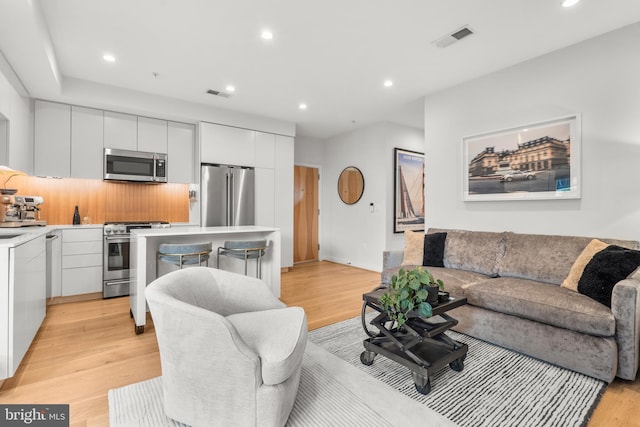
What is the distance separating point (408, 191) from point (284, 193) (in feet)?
7.48

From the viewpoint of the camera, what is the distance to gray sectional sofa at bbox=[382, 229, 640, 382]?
6.48 ft

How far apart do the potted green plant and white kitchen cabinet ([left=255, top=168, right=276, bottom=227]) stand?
3.59 meters

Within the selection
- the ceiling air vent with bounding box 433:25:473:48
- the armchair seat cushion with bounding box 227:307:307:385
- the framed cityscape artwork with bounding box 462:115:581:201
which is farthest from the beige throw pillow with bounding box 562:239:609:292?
the armchair seat cushion with bounding box 227:307:307:385

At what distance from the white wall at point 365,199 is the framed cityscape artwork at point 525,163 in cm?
183

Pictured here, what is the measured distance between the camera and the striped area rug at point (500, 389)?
1695mm

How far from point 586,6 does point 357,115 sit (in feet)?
10.2

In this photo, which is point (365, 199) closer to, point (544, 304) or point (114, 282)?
point (544, 304)

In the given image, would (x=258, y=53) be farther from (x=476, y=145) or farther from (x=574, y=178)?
(x=574, y=178)

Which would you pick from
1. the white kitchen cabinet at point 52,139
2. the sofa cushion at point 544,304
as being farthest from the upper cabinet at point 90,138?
the sofa cushion at point 544,304

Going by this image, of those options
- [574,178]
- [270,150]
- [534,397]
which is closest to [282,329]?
[534,397]

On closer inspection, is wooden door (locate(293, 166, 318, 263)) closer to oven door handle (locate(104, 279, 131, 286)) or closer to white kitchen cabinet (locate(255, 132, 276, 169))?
Result: white kitchen cabinet (locate(255, 132, 276, 169))

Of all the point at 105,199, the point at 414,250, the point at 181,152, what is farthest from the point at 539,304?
the point at 105,199

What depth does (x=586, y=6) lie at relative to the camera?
94.5 inches

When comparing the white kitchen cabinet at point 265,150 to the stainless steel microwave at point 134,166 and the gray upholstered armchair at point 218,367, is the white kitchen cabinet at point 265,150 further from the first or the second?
the gray upholstered armchair at point 218,367
